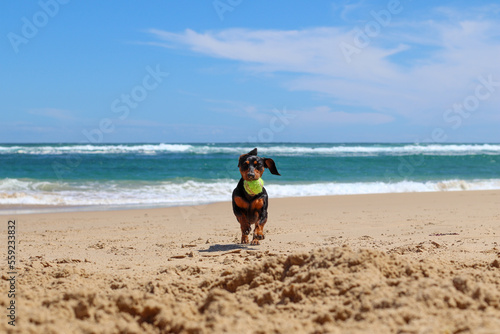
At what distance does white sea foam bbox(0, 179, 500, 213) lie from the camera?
11.8 m

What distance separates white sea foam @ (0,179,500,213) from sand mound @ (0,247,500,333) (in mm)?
8409

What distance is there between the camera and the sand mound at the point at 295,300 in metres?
2.43

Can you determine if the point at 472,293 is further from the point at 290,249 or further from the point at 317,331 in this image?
the point at 290,249

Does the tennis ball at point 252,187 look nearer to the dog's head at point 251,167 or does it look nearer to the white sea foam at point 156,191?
the dog's head at point 251,167

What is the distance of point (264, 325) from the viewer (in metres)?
2.52

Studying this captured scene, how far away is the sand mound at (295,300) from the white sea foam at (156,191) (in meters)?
8.41

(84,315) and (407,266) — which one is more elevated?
(407,266)

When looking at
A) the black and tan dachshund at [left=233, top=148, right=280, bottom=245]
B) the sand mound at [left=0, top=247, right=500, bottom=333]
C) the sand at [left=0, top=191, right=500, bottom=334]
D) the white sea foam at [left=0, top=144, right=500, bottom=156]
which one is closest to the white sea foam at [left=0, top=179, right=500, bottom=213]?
the sand at [left=0, top=191, right=500, bottom=334]

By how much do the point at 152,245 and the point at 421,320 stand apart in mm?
4207

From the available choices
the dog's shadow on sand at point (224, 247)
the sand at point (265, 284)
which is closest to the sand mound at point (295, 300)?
the sand at point (265, 284)

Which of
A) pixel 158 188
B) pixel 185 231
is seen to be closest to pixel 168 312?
pixel 185 231

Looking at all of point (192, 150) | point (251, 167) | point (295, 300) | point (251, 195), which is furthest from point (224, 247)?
point (192, 150)

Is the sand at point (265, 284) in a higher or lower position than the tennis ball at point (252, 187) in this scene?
lower

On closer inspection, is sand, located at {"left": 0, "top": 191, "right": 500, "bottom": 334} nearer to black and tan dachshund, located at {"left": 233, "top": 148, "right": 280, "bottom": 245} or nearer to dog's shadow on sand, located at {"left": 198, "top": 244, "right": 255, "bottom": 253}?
dog's shadow on sand, located at {"left": 198, "top": 244, "right": 255, "bottom": 253}
